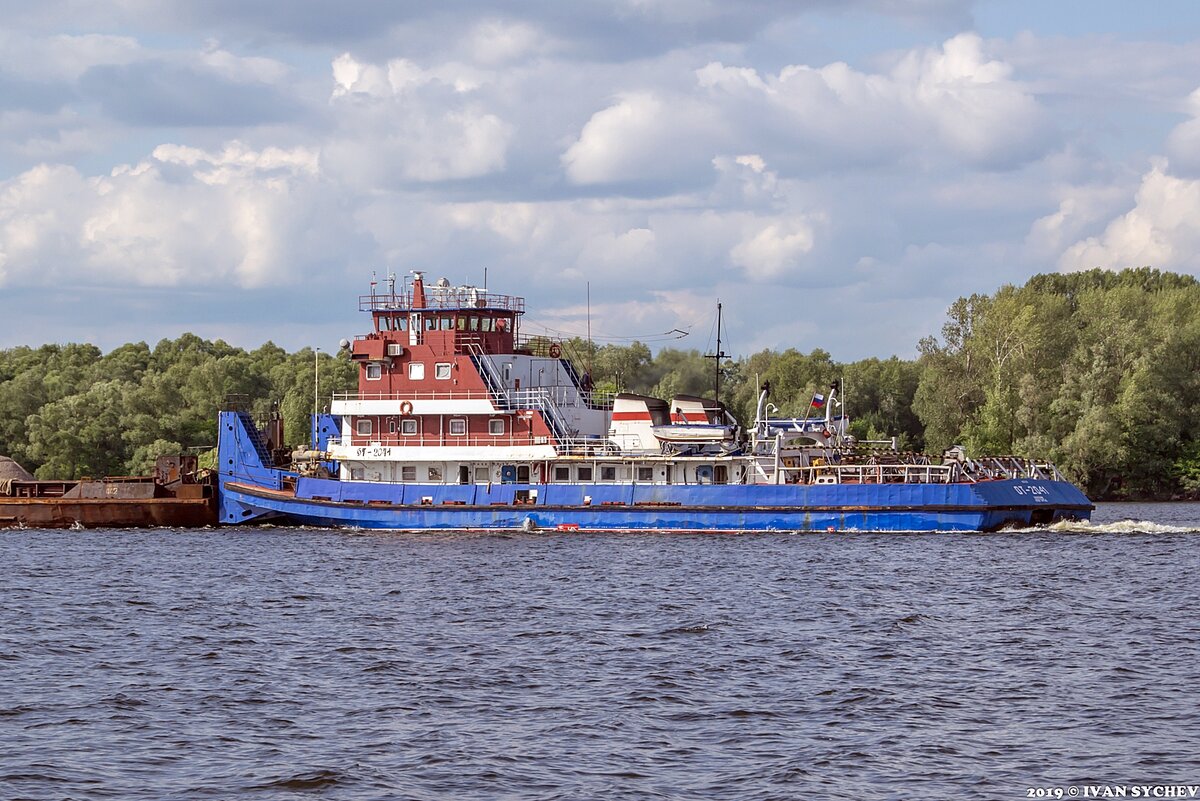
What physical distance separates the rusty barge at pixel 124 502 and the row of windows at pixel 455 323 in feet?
33.6

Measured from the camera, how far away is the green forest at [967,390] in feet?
270

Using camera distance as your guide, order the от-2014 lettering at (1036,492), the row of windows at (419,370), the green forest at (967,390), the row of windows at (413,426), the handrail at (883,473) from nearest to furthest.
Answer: the от-2014 lettering at (1036,492)
the handrail at (883,473)
the row of windows at (413,426)
the row of windows at (419,370)
the green forest at (967,390)

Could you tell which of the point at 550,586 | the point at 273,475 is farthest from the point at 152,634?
the point at 273,475

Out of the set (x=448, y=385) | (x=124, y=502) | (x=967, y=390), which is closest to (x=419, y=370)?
(x=448, y=385)

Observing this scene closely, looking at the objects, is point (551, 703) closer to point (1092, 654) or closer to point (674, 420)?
point (1092, 654)

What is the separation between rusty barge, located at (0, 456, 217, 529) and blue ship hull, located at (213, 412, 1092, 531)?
586 cm

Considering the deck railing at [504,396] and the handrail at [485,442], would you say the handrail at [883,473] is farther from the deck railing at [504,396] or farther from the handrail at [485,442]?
the deck railing at [504,396]

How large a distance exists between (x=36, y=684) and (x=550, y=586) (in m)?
14.4

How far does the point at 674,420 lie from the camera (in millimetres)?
51250

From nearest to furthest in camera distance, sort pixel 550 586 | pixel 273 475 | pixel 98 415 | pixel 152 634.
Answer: pixel 152 634 → pixel 550 586 → pixel 273 475 → pixel 98 415

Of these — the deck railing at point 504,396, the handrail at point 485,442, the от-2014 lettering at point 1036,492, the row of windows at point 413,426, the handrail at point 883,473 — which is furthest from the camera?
the row of windows at point 413,426

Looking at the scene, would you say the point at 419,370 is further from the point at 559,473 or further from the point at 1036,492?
the point at 1036,492

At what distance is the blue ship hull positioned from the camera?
4819cm

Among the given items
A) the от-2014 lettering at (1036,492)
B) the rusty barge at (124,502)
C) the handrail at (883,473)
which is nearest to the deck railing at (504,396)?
the rusty barge at (124,502)
